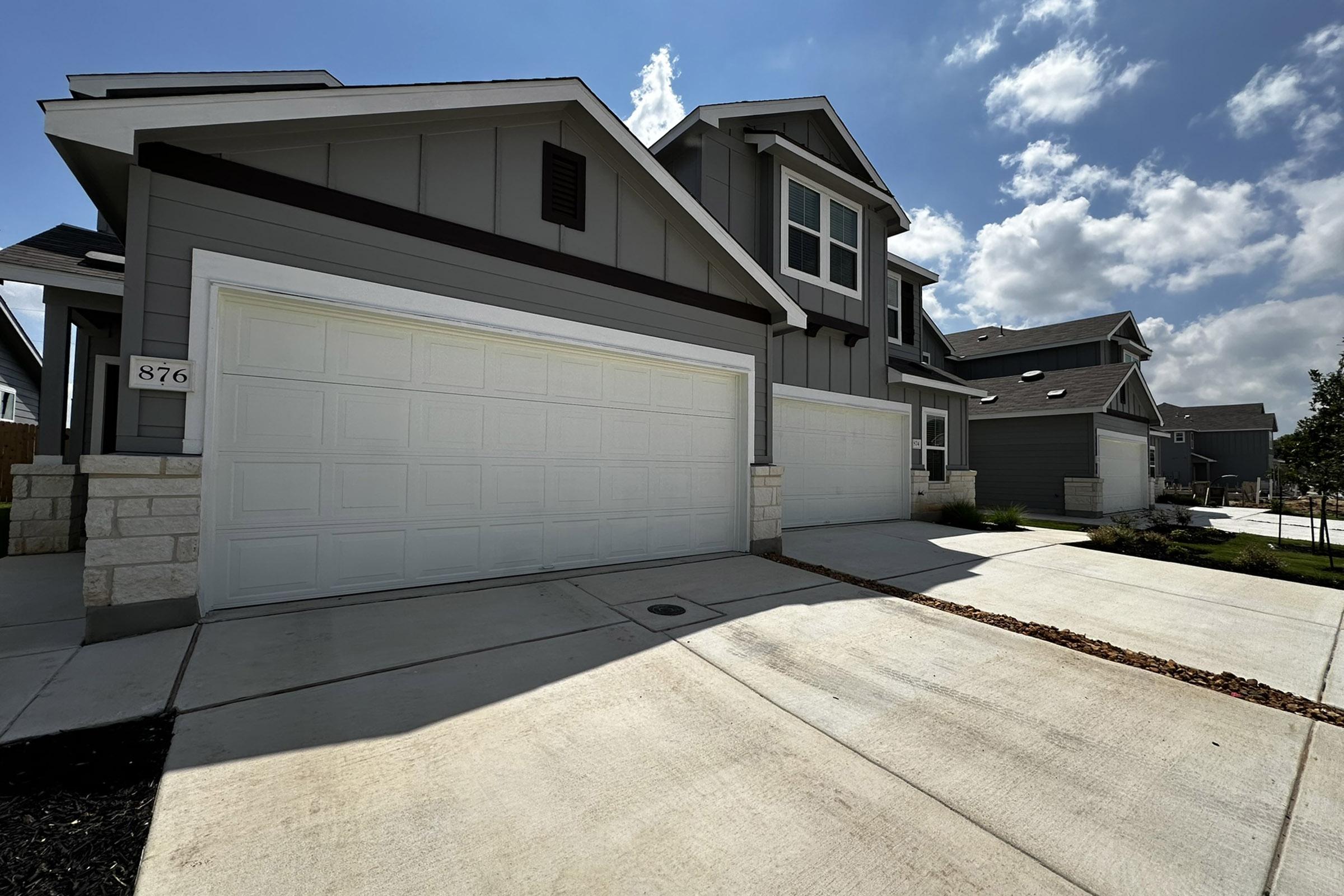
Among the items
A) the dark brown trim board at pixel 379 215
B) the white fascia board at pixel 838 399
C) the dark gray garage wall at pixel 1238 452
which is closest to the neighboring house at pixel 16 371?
the dark brown trim board at pixel 379 215

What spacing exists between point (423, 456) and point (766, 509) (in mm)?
4491

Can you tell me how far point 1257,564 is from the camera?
721 cm

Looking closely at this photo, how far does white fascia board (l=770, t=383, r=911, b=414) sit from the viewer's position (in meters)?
9.47

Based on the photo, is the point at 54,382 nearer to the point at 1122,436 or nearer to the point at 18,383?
the point at 18,383

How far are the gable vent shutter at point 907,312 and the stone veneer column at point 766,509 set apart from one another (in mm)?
7849

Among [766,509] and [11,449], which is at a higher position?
[11,449]

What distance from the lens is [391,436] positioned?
5.05 meters

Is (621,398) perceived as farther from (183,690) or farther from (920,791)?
(920,791)

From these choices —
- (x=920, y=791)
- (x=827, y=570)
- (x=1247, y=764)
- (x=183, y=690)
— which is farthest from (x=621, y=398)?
(x=1247, y=764)

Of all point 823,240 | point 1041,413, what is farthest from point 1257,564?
point 1041,413

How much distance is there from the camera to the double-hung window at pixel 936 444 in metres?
12.5

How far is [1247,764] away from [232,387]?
6.93m

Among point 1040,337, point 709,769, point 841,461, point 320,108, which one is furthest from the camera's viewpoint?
point 1040,337

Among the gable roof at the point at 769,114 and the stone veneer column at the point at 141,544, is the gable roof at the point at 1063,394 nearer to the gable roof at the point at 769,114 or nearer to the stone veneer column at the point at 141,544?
the gable roof at the point at 769,114
